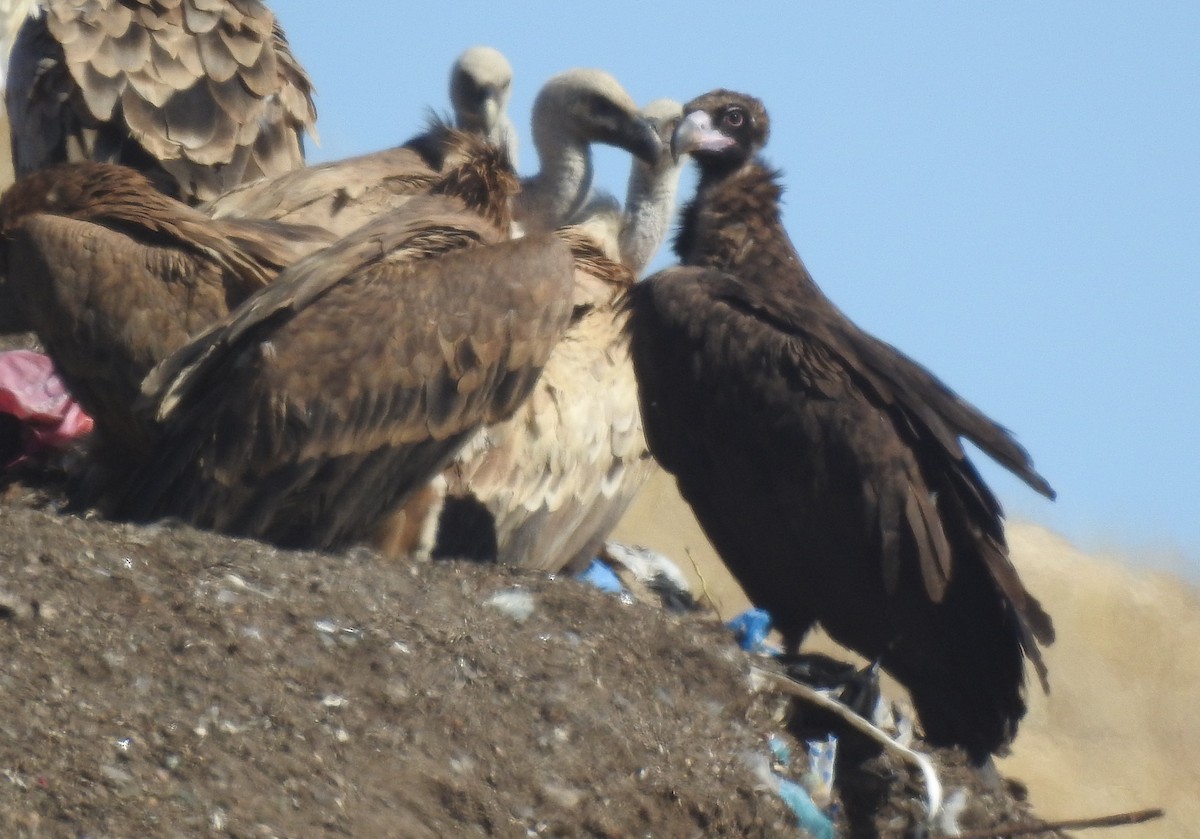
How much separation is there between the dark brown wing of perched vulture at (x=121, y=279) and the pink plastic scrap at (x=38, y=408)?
1.05m

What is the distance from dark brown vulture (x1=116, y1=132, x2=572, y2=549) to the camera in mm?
5562

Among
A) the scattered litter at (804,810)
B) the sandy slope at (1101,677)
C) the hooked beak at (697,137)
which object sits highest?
the hooked beak at (697,137)

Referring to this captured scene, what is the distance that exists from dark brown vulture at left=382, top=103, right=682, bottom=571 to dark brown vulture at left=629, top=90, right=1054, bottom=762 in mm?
380

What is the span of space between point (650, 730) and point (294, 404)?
1.45 metres

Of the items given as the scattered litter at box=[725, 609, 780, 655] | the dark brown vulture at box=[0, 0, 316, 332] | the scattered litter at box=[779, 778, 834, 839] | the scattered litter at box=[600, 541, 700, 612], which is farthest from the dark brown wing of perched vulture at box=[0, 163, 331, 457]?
the scattered litter at box=[779, 778, 834, 839]

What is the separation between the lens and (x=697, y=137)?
6.65 m

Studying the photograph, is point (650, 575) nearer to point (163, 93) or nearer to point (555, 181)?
point (555, 181)

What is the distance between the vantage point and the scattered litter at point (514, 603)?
5164 mm

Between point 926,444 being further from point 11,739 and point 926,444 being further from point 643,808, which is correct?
point 11,739

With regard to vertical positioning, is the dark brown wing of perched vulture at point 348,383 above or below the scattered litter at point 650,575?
above

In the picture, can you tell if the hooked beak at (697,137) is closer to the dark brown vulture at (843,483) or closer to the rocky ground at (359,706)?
the dark brown vulture at (843,483)

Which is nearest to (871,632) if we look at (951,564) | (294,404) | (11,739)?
(951,564)

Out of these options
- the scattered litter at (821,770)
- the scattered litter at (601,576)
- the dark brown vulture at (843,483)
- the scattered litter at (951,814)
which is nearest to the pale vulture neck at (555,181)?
the scattered litter at (601,576)

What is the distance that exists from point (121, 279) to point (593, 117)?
9.20ft
